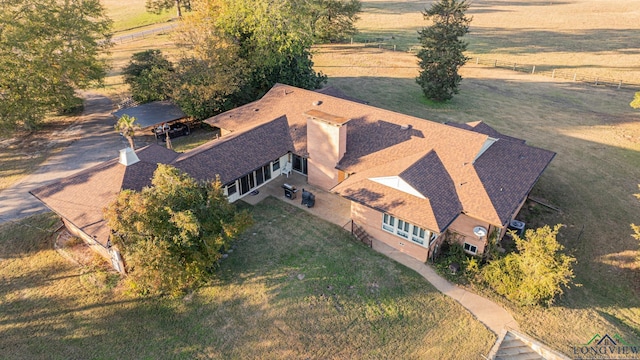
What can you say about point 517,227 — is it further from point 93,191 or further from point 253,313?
point 93,191

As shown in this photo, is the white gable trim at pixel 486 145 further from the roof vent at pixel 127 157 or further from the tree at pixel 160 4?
the tree at pixel 160 4

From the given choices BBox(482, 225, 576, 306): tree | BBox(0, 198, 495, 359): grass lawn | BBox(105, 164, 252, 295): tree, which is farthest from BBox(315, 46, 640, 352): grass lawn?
BBox(105, 164, 252, 295): tree

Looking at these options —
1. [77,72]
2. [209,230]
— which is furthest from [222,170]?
[77,72]

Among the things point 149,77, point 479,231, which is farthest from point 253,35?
point 479,231

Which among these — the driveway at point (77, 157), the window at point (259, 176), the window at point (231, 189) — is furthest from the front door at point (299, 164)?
the driveway at point (77, 157)

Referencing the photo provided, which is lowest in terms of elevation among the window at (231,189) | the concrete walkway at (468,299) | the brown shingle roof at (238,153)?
the concrete walkway at (468,299)

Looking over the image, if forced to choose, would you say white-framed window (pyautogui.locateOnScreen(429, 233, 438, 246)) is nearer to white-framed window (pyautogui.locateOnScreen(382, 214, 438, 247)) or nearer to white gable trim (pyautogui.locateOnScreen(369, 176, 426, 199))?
white-framed window (pyautogui.locateOnScreen(382, 214, 438, 247))

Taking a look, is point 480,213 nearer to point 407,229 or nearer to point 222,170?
point 407,229
